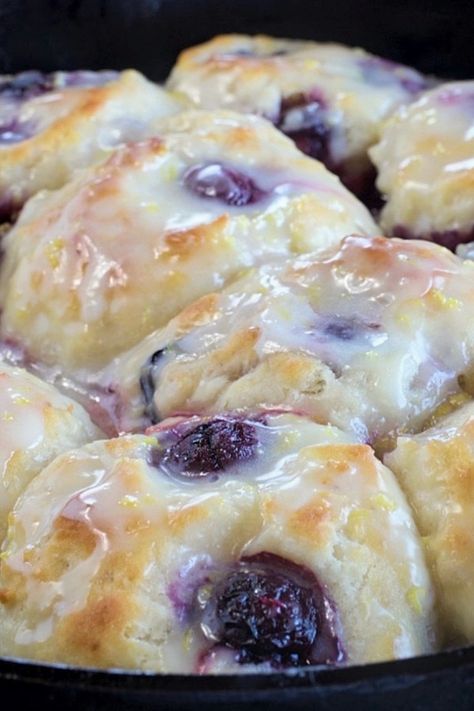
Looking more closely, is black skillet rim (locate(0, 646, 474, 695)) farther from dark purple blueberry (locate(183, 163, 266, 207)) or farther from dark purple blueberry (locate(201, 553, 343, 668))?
dark purple blueberry (locate(183, 163, 266, 207))

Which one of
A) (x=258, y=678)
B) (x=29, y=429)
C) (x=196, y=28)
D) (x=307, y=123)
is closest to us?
(x=258, y=678)

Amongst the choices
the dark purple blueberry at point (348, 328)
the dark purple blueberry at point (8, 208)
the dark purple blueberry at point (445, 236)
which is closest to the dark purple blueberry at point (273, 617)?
the dark purple blueberry at point (348, 328)

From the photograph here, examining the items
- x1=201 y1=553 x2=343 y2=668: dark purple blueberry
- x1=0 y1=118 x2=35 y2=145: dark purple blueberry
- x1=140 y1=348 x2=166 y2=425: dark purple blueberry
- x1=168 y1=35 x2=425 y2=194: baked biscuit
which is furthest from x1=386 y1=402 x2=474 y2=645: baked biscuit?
x1=0 y1=118 x2=35 y2=145: dark purple blueberry

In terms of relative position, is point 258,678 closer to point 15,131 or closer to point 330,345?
point 330,345

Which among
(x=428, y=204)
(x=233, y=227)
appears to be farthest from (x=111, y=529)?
(x=428, y=204)

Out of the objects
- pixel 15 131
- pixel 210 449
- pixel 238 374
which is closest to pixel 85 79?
pixel 15 131

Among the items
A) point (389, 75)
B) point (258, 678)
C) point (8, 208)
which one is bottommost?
point (8, 208)
